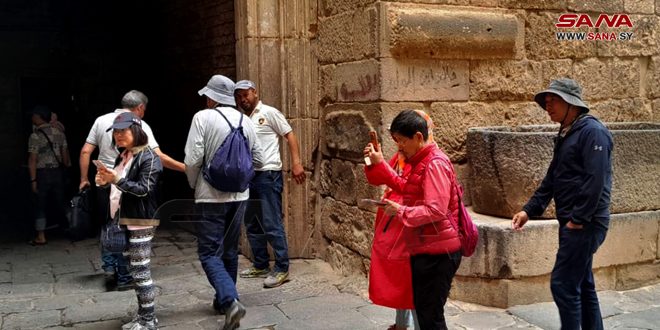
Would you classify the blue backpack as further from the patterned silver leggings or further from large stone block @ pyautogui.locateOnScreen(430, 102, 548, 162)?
large stone block @ pyautogui.locateOnScreen(430, 102, 548, 162)

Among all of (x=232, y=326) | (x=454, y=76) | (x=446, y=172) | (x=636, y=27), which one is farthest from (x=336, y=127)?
(x=636, y=27)

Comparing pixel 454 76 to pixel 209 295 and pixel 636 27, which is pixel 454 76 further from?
pixel 209 295

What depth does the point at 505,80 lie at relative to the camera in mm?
5289

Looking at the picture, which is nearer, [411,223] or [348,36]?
[411,223]

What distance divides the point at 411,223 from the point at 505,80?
2651 millimetres

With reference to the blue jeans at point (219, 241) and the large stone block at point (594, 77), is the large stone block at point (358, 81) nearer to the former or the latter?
the blue jeans at point (219, 241)

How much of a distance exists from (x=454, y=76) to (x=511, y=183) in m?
0.98

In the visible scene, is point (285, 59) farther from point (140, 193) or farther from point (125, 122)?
point (140, 193)

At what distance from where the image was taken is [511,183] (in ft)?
14.9

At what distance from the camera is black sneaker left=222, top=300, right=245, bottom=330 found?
3.98m

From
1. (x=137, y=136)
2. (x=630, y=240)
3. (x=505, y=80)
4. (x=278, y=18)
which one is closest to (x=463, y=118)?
(x=505, y=80)

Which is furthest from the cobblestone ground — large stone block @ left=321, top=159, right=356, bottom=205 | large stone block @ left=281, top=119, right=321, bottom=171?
large stone block @ left=281, top=119, right=321, bottom=171

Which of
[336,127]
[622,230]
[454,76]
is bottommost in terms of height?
[622,230]

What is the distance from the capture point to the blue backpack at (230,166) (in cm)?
410
